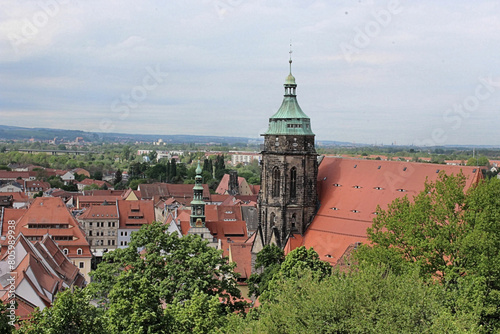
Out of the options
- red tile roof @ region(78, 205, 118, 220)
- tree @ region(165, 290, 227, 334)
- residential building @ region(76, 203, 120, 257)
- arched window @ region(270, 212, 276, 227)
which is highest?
arched window @ region(270, 212, 276, 227)

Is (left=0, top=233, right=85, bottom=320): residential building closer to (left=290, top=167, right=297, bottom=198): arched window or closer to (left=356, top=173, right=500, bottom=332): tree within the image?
(left=356, top=173, right=500, bottom=332): tree

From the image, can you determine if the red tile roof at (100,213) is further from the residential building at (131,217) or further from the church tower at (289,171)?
the church tower at (289,171)

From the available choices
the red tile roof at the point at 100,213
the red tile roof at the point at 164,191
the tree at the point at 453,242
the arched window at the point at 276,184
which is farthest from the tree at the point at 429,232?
the red tile roof at the point at 164,191

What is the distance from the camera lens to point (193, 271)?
111 ft

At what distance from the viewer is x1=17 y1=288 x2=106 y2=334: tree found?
71.6 ft

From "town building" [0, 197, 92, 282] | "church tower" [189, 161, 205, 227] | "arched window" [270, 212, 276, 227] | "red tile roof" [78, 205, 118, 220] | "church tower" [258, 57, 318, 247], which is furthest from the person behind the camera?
"red tile roof" [78, 205, 118, 220]

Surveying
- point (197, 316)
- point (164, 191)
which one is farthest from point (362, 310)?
point (164, 191)

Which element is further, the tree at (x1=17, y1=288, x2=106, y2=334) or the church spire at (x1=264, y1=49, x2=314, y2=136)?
the church spire at (x1=264, y1=49, x2=314, y2=136)

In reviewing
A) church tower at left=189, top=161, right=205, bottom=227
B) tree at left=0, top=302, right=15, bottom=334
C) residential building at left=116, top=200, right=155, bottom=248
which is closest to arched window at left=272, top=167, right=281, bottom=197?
church tower at left=189, top=161, right=205, bottom=227

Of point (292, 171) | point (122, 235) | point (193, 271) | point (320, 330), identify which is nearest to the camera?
point (320, 330)

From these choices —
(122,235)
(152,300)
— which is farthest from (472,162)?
(152,300)

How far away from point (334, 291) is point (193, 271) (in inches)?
513

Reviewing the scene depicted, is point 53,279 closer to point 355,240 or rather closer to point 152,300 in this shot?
point 152,300

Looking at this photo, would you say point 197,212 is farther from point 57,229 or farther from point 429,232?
point 429,232
